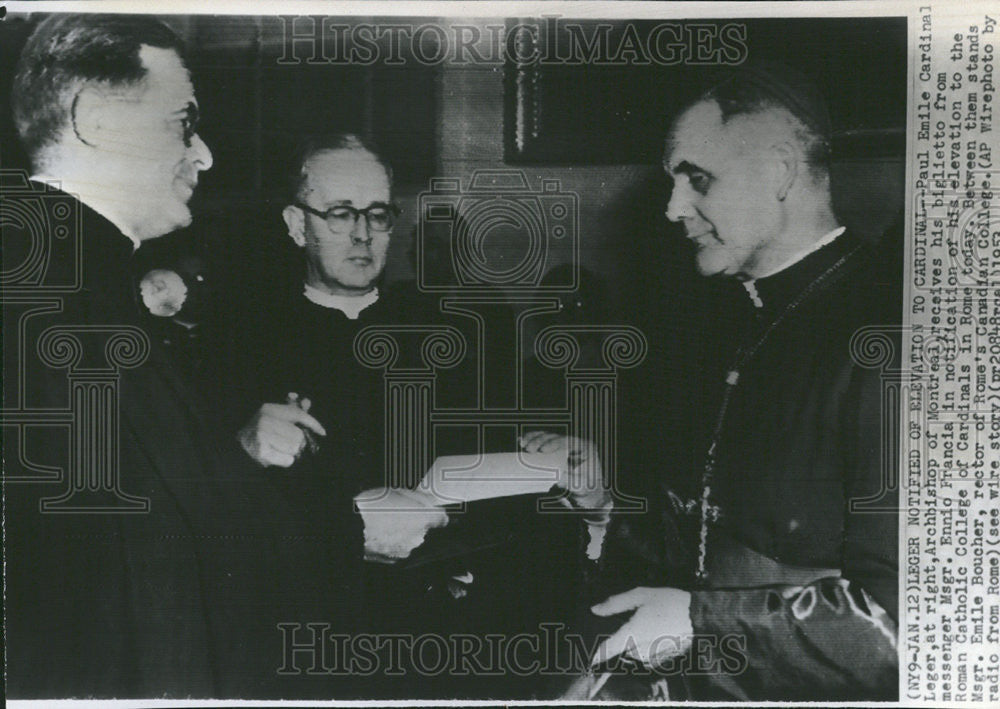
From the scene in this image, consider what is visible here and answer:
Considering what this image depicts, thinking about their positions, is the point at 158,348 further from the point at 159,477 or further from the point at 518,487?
the point at 518,487

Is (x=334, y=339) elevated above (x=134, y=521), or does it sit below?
above

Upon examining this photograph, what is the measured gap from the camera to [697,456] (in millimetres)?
997

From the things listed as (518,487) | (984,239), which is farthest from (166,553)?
(984,239)

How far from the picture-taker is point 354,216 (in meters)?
1.01

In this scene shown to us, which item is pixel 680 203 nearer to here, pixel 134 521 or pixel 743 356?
pixel 743 356

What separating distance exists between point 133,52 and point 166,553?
0.60 meters

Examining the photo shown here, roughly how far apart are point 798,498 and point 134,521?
0.80 m

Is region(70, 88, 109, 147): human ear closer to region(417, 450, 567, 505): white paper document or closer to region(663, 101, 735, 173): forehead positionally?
region(417, 450, 567, 505): white paper document

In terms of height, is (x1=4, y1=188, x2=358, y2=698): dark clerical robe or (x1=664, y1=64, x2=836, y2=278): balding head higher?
(x1=664, y1=64, x2=836, y2=278): balding head

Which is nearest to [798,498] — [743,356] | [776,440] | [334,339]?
[776,440]
